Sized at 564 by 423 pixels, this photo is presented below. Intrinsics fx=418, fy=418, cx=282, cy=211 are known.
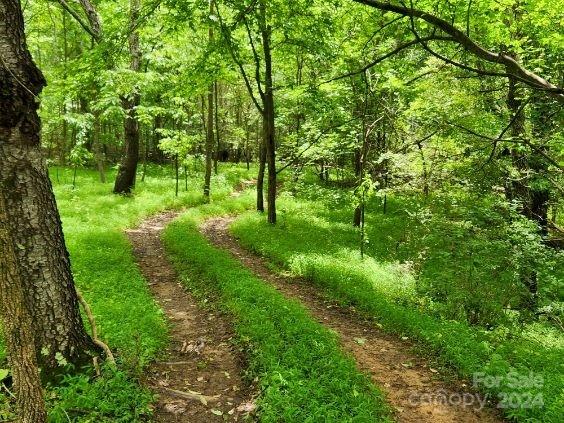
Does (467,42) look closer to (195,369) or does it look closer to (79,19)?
(195,369)

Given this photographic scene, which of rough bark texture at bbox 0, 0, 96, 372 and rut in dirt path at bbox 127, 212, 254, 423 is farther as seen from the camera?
rut in dirt path at bbox 127, 212, 254, 423

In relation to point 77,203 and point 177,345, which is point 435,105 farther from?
point 77,203

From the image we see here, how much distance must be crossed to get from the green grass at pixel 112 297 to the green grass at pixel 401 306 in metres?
4.39

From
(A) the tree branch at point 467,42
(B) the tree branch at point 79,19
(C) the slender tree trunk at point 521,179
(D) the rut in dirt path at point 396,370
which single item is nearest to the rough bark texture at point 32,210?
(A) the tree branch at point 467,42

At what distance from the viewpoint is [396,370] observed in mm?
7000

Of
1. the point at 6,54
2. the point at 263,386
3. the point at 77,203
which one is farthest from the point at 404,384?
the point at 77,203

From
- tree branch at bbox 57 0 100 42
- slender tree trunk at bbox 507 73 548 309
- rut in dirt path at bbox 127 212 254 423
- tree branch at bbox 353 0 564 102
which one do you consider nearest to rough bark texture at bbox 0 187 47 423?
rut in dirt path at bbox 127 212 254 423

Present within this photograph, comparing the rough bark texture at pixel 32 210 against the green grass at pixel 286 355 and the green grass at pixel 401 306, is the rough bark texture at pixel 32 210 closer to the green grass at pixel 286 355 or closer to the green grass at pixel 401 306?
the green grass at pixel 286 355

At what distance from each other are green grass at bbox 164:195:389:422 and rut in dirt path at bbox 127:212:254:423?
12.0 inches

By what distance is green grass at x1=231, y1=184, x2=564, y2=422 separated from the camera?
21.7ft

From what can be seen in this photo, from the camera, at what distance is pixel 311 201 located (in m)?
22.7

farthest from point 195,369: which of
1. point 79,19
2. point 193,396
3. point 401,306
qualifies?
point 79,19

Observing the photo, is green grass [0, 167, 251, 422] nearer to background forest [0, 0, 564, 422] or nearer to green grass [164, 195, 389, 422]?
background forest [0, 0, 564, 422]

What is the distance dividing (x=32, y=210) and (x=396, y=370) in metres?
5.93
